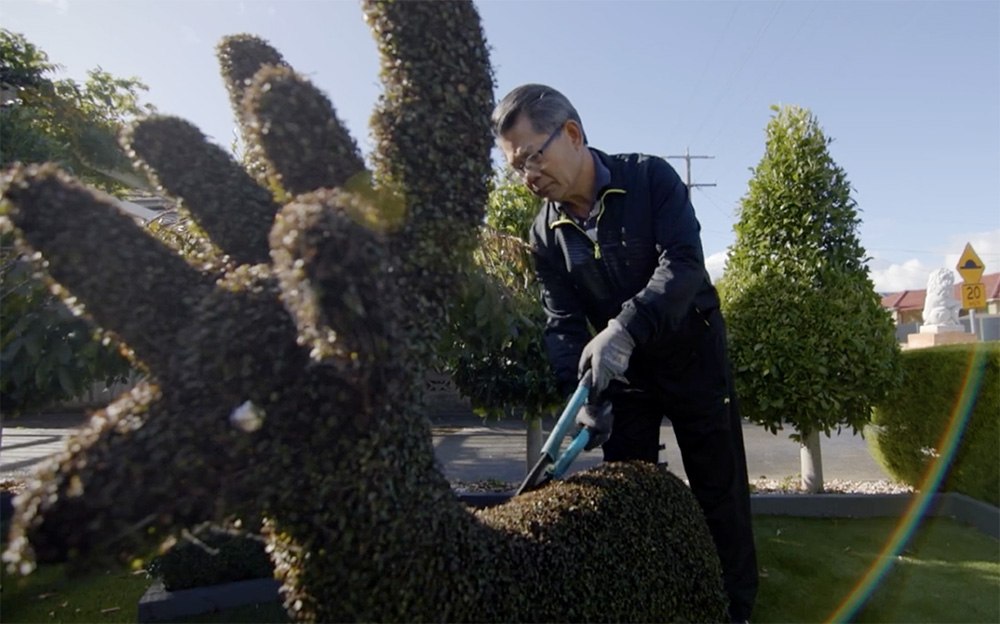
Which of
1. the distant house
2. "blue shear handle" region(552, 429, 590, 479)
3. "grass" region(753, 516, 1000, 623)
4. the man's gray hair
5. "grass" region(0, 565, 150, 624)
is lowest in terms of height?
"grass" region(0, 565, 150, 624)

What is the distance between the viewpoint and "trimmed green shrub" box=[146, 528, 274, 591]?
9.99 feet

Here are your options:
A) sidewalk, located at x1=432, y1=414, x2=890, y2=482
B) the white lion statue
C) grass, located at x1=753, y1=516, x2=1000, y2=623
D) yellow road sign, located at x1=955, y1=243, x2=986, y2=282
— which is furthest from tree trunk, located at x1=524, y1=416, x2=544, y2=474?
the white lion statue

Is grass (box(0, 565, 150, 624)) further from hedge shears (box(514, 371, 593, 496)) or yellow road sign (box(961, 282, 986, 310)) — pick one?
yellow road sign (box(961, 282, 986, 310))

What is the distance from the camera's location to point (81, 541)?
98cm

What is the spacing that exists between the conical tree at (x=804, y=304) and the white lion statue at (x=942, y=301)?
6947 millimetres

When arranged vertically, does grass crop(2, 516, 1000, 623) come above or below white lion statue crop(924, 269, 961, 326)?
below

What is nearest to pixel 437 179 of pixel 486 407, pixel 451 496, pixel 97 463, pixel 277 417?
pixel 277 417

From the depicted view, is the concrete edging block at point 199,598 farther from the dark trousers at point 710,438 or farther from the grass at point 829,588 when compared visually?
the dark trousers at point 710,438

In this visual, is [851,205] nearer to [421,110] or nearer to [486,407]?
[486,407]

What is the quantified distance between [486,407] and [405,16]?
3233 mm

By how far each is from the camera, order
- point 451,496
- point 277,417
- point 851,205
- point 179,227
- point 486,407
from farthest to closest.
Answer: point 851,205 < point 486,407 < point 179,227 < point 451,496 < point 277,417

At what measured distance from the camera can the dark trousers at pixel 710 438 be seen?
2.25 metres

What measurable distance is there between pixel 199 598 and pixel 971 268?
9.49 meters

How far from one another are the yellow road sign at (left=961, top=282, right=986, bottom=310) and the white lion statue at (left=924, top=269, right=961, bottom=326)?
1.81 m
